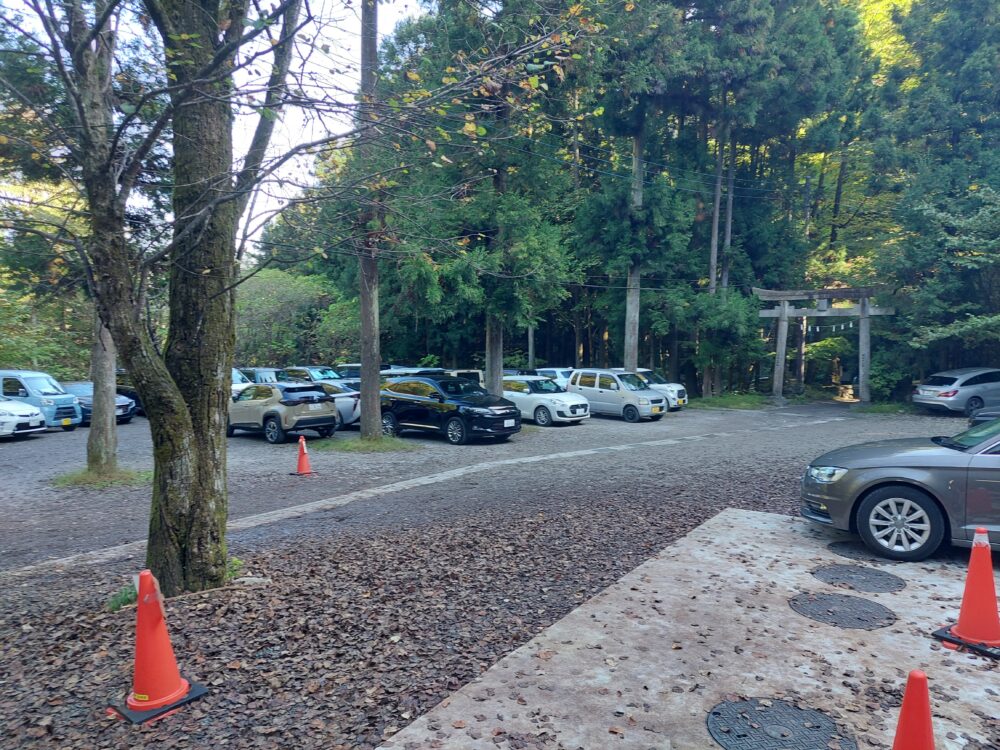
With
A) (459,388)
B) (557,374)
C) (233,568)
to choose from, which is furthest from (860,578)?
(557,374)

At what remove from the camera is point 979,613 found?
4461 millimetres

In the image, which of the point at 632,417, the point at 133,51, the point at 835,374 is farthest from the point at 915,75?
the point at 133,51

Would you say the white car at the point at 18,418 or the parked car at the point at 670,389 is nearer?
the white car at the point at 18,418

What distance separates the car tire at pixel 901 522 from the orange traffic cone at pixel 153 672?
592cm

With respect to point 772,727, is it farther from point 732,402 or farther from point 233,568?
point 732,402

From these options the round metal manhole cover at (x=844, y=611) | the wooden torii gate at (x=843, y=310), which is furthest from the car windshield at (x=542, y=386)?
the round metal manhole cover at (x=844, y=611)

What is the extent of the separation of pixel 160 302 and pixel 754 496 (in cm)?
785

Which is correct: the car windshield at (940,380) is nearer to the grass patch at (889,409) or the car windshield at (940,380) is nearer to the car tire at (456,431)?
the grass patch at (889,409)

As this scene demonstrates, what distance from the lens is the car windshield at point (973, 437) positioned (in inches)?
248

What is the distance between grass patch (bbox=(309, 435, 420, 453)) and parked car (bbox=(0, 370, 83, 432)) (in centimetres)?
826

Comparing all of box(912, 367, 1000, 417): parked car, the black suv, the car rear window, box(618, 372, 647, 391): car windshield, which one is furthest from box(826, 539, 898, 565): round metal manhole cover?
box(912, 367, 1000, 417): parked car

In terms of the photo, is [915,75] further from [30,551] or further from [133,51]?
[30,551]

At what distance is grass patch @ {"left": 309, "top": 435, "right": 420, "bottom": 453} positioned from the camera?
49.5 feet

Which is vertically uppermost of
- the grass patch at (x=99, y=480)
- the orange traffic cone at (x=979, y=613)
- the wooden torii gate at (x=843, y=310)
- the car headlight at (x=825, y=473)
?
the wooden torii gate at (x=843, y=310)
